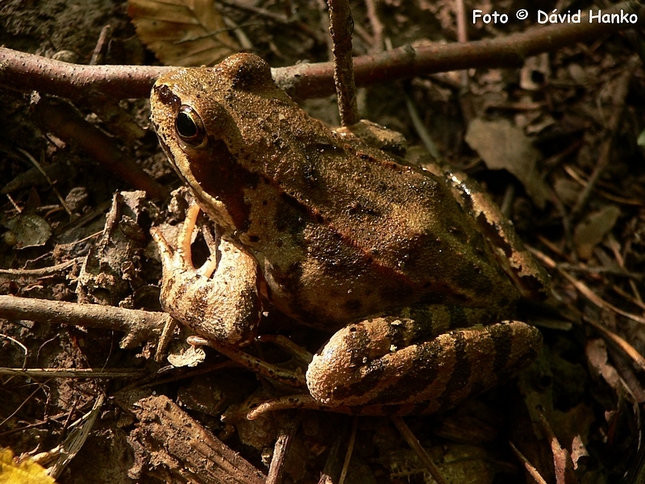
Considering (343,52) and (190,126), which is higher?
(343,52)

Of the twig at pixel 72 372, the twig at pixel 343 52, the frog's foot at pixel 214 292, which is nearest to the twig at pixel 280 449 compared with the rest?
the frog's foot at pixel 214 292

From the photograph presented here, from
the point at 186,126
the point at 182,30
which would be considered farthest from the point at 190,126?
the point at 182,30

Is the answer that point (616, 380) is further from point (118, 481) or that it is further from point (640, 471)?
point (118, 481)

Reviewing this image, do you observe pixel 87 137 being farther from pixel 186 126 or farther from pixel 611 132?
pixel 611 132

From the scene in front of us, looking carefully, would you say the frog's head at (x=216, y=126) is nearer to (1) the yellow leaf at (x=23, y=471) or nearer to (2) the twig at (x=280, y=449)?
(2) the twig at (x=280, y=449)

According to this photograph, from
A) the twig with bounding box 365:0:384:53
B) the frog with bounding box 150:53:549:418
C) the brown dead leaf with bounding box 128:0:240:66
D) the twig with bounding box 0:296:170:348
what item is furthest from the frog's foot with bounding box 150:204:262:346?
the twig with bounding box 365:0:384:53

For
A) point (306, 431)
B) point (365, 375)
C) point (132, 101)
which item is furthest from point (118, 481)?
point (132, 101)

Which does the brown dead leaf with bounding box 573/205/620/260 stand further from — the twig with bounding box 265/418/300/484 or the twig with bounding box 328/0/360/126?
the twig with bounding box 265/418/300/484
